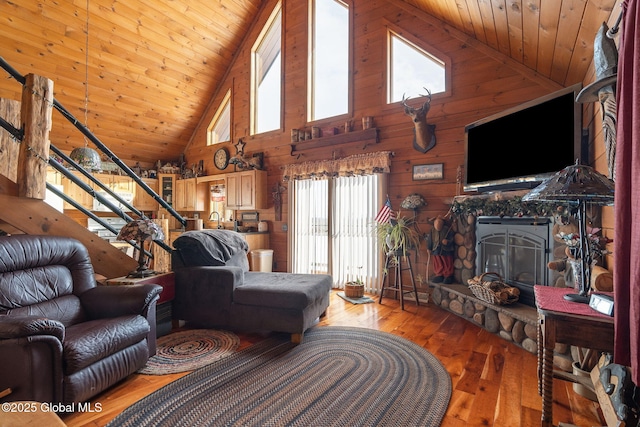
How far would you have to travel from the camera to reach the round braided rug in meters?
2.28

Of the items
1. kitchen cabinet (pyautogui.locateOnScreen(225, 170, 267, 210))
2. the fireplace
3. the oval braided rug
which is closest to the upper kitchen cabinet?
kitchen cabinet (pyautogui.locateOnScreen(225, 170, 267, 210))

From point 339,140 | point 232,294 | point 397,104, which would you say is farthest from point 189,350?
point 397,104

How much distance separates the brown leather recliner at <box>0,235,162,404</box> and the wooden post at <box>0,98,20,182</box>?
0.70 meters

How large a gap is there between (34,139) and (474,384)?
3.81 metres

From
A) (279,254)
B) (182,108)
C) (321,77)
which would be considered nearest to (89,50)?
(182,108)

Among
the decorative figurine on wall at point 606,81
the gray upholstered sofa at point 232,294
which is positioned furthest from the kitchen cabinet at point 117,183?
the decorative figurine on wall at point 606,81

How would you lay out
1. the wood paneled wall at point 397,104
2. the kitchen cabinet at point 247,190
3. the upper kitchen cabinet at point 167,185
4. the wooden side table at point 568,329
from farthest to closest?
1. the upper kitchen cabinet at point 167,185
2. the kitchen cabinet at point 247,190
3. the wood paneled wall at point 397,104
4. the wooden side table at point 568,329

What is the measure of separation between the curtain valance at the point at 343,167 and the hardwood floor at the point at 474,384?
218 cm

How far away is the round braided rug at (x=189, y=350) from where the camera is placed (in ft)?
7.47

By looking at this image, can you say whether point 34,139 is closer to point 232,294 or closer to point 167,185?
point 232,294

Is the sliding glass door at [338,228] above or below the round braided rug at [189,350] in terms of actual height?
above

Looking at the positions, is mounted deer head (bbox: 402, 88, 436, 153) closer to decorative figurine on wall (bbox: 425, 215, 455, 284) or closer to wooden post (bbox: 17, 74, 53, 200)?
decorative figurine on wall (bbox: 425, 215, 455, 284)

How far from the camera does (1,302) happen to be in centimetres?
186

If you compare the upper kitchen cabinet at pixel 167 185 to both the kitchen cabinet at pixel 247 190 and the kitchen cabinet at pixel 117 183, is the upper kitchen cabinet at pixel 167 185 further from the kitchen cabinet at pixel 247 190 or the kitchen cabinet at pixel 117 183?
the kitchen cabinet at pixel 247 190
